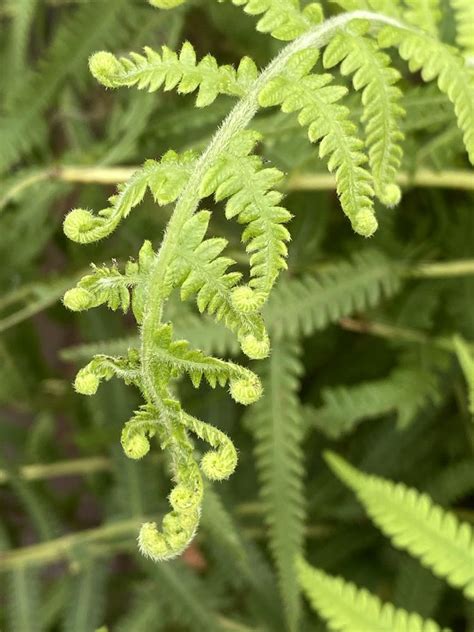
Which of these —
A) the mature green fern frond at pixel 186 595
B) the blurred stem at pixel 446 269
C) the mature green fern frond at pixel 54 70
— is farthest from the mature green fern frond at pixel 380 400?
the mature green fern frond at pixel 54 70

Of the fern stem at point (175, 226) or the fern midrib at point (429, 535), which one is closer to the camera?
the fern stem at point (175, 226)

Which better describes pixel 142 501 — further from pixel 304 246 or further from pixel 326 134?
pixel 326 134

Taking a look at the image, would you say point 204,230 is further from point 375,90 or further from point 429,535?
point 429,535

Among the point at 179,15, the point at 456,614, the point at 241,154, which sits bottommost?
the point at 456,614

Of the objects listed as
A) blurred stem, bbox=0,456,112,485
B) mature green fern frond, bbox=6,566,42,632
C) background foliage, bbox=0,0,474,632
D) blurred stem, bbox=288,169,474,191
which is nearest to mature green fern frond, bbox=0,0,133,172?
background foliage, bbox=0,0,474,632

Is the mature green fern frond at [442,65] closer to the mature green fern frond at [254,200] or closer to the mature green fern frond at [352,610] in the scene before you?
Answer: the mature green fern frond at [254,200]

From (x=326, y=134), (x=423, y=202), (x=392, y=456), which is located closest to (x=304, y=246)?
(x=423, y=202)

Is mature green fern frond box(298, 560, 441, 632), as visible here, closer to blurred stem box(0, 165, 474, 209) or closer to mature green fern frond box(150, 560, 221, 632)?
mature green fern frond box(150, 560, 221, 632)

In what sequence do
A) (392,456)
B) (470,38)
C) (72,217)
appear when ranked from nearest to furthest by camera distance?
(72,217)
(470,38)
(392,456)
